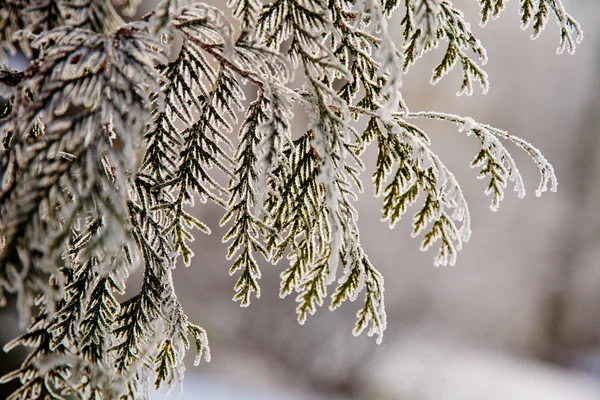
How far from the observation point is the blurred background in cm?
798

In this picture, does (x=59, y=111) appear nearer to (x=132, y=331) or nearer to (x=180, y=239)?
(x=180, y=239)

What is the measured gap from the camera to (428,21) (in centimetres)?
106

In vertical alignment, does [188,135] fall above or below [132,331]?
above

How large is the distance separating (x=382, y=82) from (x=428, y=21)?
1.78 ft

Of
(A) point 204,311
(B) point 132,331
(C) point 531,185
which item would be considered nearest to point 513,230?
(C) point 531,185

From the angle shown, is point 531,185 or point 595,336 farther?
point 531,185

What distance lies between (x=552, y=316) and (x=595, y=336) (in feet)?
2.70

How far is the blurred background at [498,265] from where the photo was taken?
7977 mm

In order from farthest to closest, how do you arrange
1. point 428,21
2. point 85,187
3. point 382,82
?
point 382,82, point 428,21, point 85,187

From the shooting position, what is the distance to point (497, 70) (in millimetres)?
9844

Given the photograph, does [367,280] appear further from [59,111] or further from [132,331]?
[59,111]

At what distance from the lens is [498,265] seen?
963 cm

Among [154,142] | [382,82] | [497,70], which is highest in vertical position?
[497,70]

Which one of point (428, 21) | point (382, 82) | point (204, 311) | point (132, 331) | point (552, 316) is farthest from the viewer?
point (552, 316)
